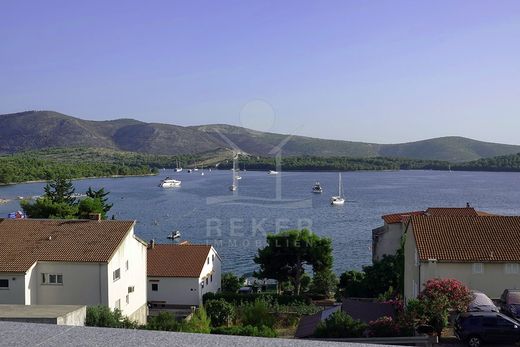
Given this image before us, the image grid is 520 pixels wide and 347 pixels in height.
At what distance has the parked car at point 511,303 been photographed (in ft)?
53.4

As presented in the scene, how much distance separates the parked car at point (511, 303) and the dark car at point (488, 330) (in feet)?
7.35

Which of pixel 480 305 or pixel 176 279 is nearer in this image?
pixel 480 305

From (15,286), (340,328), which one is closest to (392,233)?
(340,328)

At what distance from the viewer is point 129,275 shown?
24781mm

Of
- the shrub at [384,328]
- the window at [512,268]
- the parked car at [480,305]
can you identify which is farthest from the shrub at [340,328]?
the window at [512,268]

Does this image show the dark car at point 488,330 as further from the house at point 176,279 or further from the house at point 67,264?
the house at point 176,279

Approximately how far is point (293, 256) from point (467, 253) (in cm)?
1624

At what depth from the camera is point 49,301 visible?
22156 mm

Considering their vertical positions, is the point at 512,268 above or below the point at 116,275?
above

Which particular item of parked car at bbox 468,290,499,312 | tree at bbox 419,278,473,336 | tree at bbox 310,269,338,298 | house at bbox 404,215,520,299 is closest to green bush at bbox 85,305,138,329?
tree at bbox 419,278,473,336

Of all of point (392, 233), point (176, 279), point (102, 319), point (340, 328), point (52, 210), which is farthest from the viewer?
point (52, 210)

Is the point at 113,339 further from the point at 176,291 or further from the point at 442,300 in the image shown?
the point at 176,291

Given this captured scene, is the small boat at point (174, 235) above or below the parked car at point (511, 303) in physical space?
below

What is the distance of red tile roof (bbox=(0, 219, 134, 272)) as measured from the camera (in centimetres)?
2236
